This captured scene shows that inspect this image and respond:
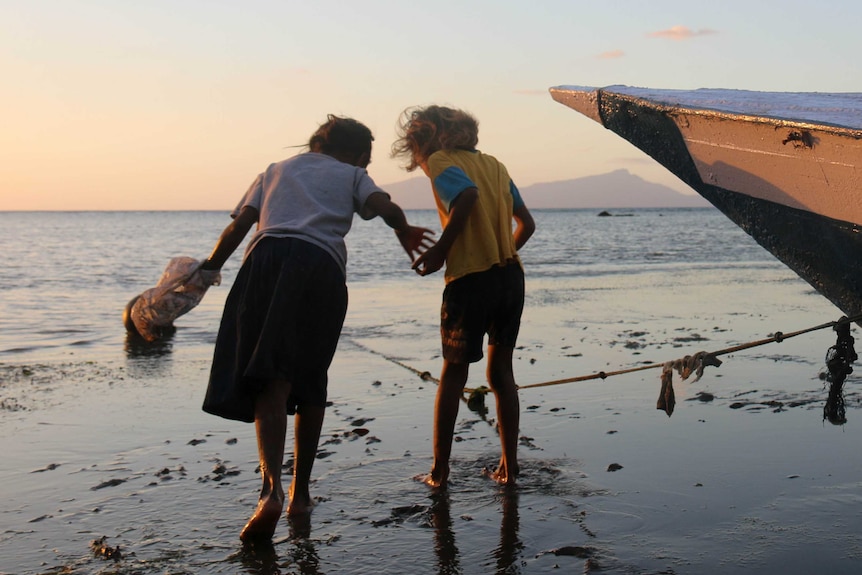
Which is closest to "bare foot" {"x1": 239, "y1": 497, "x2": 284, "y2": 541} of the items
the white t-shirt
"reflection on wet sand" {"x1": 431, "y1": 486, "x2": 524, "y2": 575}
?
"reflection on wet sand" {"x1": 431, "y1": 486, "x2": 524, "y2": 575}

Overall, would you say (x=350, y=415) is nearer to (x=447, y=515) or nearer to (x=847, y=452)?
(x=447, y=515)

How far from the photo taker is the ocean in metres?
3.41

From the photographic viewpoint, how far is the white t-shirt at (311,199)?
3.72 m

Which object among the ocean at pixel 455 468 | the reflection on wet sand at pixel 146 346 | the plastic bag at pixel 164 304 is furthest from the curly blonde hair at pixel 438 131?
the reflection on wet sand at pixel 146 346

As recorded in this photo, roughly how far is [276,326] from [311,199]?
0.55 metres

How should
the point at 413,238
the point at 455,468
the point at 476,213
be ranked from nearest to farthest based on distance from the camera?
the point at 413,238
the point at 476,213
the point at 455,468

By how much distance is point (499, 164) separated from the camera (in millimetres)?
4402

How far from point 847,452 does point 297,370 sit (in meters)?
2.87

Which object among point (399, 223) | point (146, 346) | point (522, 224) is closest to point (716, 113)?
point (522, 224)

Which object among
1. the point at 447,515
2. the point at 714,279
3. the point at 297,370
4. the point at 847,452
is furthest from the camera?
the point at 714,279

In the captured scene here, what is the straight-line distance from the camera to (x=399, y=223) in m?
3.84

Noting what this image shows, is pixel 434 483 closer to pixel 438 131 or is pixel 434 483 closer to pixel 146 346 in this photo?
pixel 438 131

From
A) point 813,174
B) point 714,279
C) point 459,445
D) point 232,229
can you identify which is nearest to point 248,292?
point 232,229

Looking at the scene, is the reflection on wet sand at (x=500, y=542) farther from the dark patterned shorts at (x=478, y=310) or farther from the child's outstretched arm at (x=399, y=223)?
the child's outstretched arm at (x=399, y=223)
